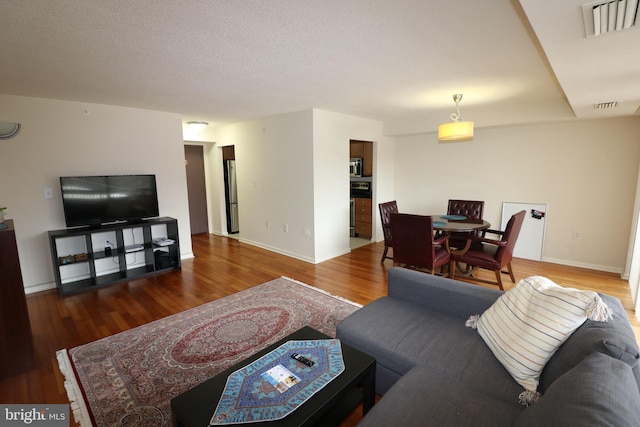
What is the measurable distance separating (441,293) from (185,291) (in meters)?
2.96

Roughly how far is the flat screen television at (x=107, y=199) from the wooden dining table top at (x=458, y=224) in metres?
3.95

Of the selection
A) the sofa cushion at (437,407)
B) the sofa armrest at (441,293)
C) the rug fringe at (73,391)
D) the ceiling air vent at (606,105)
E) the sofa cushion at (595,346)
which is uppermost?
the ceiling air vent at (606,105)

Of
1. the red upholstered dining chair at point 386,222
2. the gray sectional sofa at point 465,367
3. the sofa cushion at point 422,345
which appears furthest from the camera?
the red upholstered dining chair at point 386,222

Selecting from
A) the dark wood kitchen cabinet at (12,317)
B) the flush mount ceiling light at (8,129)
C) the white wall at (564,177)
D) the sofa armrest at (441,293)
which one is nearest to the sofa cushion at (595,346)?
the sofa armrest at (441,293)

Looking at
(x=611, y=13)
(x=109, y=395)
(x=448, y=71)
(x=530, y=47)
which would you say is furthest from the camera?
(x=448, y=71)

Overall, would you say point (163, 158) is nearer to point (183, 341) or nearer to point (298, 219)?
point (298, 219)

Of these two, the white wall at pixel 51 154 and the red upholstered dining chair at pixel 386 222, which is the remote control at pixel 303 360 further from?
the white wall at pixel 51 154

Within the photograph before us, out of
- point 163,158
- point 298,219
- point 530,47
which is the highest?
point 530,47

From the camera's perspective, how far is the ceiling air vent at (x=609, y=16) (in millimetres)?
1297

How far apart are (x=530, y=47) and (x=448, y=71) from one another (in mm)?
679

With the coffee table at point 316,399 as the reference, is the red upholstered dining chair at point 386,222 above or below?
above

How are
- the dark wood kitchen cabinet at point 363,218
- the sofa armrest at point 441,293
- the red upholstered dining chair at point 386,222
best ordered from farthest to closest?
the dark wood kitchen cabinet at point 363,218 → the red upholstered dining chair at point 386,222 → the sofa armrest at point 441,293

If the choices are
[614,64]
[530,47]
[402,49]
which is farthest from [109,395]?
[614,64]

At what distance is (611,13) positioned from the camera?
4.49 ft
